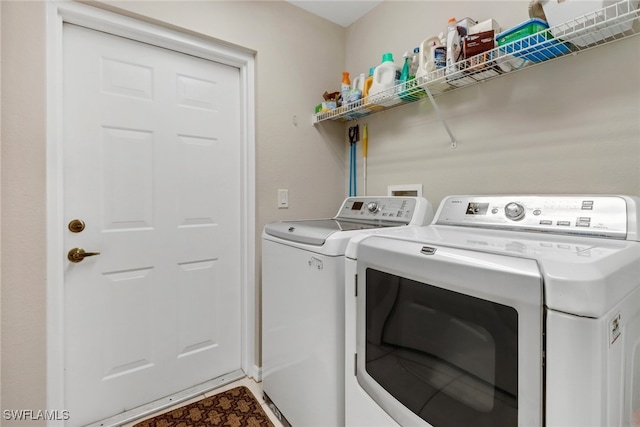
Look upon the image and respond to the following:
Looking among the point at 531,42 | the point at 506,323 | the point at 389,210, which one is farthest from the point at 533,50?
the point at 506,323

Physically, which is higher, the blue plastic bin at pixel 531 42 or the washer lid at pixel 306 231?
the blue plastic bin at pixel 531 42

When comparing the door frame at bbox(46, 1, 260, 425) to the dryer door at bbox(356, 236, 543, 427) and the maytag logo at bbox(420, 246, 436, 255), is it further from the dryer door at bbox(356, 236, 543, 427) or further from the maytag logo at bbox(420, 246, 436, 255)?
the maytag logo at bbox(420, 246, 436, 255)

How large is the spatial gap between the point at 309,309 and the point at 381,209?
2.34 feet

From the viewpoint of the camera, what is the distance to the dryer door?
65cm

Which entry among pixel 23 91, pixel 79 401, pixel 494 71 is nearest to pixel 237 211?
pixel 23 91

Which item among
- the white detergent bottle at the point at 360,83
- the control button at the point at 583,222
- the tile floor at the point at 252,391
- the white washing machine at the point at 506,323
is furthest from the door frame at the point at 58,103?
the control button at the point at 583,222

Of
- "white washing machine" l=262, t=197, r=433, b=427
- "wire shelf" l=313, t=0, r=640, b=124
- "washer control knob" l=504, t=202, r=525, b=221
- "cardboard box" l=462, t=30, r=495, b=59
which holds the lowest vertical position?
"white washing machine" l=262, t=197, r=433, b=427

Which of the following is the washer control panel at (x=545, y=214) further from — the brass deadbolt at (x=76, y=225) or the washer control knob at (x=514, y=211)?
the brass deadbolt at (x=76, y=225)

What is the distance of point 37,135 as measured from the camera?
1.33m

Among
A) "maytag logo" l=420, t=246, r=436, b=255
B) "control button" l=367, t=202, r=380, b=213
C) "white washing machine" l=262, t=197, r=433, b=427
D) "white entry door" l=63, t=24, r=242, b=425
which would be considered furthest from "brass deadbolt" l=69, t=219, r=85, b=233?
"maytag logo" l=420, t=246, r=436, b=255

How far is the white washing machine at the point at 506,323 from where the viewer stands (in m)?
0.59

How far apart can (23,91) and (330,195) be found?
5.59ft

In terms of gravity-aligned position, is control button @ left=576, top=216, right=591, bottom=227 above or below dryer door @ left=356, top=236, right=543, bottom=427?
above

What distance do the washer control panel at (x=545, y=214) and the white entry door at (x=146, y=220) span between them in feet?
4.41
